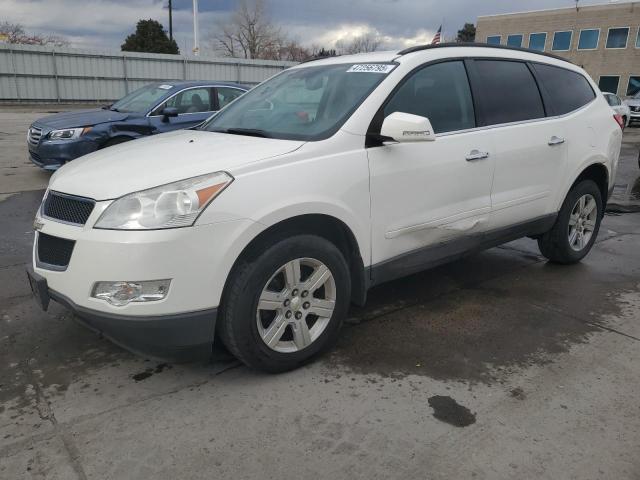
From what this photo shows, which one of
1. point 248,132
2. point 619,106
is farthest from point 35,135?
point 619,106

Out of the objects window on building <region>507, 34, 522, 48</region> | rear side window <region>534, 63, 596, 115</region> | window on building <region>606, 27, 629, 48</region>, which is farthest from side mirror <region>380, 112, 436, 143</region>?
window on building <region>507, 34, 522, 48</region>

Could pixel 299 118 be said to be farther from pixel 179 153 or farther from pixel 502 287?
pixel 502 287

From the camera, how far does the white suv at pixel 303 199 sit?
262 centimetres

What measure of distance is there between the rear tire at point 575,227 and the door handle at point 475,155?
1400mm

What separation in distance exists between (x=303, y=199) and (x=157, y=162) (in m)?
0.82

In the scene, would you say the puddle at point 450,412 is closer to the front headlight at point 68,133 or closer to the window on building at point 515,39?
the front headlight at point 68,133

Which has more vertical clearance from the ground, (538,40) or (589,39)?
(538,40)

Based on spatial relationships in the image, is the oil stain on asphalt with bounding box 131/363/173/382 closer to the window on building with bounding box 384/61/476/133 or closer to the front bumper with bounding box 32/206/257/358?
the front bumper with bounding box 32/206/257/358

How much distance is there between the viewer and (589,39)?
42938 mm

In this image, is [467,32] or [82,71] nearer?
[82,71]

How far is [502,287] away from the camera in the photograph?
4602mm

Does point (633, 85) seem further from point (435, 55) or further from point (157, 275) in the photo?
point (157, 275)

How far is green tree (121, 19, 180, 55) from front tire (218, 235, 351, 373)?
46.0 m

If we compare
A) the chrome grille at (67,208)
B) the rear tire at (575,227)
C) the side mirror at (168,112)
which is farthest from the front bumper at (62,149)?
the rear tire at (575,227)
